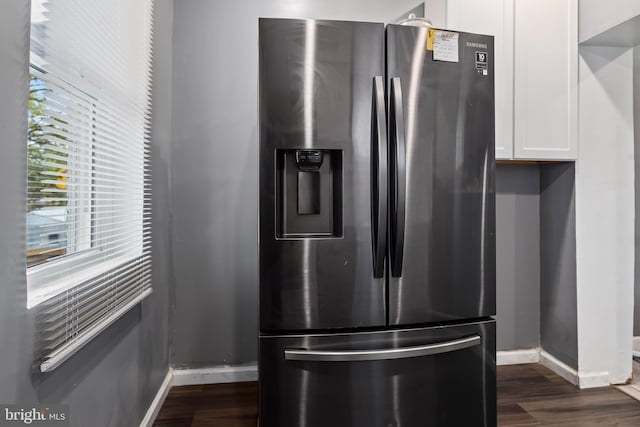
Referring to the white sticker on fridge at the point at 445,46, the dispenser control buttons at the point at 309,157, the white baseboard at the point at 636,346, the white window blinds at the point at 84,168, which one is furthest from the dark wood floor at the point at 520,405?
the white sticker on fridge at the point at 445,46

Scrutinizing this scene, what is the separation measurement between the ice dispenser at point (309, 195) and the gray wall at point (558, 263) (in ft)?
5.31

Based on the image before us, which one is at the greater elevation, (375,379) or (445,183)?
(445,183)

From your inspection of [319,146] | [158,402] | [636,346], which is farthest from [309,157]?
[636,346]

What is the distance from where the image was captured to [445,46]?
57.7 inches

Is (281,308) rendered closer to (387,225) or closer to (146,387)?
(387,225)

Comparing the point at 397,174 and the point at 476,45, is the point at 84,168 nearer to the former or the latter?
the point at 397,174

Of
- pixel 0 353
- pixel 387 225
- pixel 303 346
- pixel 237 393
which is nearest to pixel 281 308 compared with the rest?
pixel 303 346

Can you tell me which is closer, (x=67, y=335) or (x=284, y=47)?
(x=67, y=335)

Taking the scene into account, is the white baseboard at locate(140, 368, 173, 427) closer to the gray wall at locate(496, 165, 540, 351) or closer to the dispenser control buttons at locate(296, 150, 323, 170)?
the dispenser control buttons at locate(296, 150, 323, 170)

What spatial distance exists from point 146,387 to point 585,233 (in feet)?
8.20

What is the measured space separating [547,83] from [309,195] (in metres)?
1.66

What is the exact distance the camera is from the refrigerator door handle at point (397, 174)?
1.38 meters

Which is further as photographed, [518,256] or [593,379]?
[518,256]

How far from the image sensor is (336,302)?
1379mm
